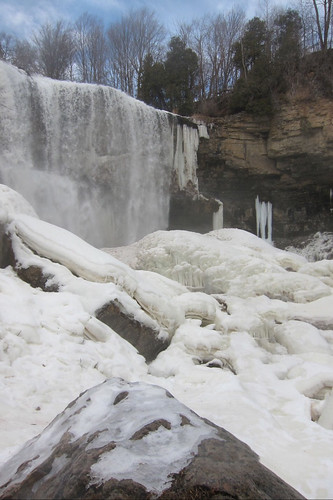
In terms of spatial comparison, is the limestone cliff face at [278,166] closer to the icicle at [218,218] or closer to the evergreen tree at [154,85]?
the icicle at [218,218]

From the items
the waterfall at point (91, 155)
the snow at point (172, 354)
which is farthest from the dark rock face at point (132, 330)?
the waterfall at point (91, 155)

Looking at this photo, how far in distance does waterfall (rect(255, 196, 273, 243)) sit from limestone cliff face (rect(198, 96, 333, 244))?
0.67 feet

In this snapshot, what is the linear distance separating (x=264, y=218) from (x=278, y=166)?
223 cm

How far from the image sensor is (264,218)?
53.3ft

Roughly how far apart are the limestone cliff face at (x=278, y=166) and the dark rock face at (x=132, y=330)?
11.5 m

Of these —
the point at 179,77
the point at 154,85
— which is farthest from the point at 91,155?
the point at 179,77

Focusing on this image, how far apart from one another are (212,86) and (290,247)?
9.08 m

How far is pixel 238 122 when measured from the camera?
15023mm

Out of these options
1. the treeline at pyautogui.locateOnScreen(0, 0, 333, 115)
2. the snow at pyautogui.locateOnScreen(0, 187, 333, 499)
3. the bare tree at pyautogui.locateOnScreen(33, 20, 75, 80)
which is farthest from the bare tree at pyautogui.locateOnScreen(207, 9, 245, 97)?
the snow at pyautogui.locateOnScreen(0, 187, 333, 499)

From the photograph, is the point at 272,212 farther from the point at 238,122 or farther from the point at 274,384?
the point at 274,384

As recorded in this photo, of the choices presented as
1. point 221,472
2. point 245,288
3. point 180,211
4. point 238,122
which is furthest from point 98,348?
point 238,122

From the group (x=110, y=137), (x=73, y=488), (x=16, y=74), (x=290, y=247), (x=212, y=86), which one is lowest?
(x=290, y=247)

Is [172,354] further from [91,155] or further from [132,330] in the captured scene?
[91,155]

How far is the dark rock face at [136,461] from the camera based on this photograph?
4.37ft
